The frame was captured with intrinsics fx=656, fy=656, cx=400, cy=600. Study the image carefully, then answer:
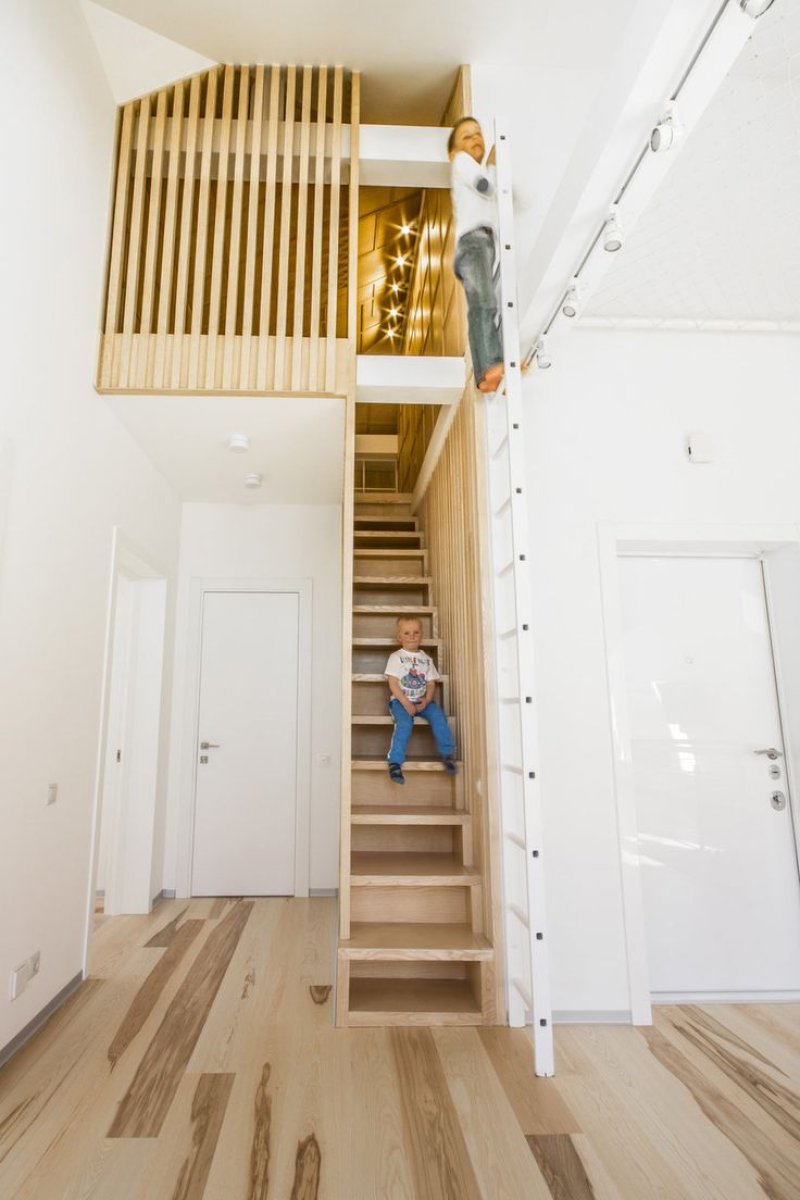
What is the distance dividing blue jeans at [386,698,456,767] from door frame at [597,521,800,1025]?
2.58 feet

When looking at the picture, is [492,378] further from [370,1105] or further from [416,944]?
[370,1105]

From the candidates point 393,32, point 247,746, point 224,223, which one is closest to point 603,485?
point 224,223

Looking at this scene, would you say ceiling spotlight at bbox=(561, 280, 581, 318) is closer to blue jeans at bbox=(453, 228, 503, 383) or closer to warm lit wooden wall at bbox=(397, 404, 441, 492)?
blue jeans at bbox=(453, 228, 503, 383)

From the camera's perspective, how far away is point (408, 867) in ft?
9.48

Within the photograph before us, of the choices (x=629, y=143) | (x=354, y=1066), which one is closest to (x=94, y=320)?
(x=629, y=143)

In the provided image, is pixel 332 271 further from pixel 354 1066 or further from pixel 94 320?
pixel 354 1066

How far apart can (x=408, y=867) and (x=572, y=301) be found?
238 centimetres

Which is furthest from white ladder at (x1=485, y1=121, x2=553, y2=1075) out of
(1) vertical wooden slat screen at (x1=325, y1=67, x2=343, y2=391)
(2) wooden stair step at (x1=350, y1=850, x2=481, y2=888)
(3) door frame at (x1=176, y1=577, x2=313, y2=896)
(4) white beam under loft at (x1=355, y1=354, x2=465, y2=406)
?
(3) door frame at (x1=176, y1=577, x2=313, y2=896)

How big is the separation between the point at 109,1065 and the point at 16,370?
2439 mm

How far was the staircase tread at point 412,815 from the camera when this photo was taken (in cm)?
288

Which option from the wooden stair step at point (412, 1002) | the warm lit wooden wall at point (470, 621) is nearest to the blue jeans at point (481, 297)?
the warm lit wooden wall at point (470, 621)

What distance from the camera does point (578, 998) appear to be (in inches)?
106

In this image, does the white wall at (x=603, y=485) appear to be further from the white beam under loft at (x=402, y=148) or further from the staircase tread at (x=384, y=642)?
the white beam under loft at (x=402, y=148)

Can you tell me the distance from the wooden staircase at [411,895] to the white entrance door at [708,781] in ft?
2.85
